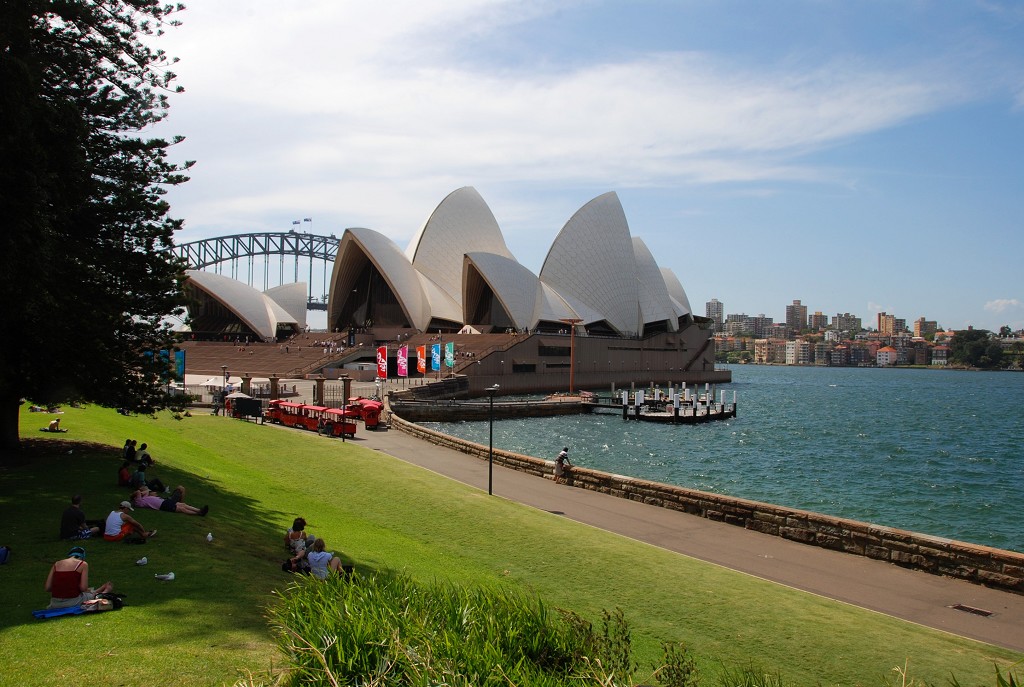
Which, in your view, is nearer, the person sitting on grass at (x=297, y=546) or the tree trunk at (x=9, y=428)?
the person sitting on grass at (x=297, y=546)

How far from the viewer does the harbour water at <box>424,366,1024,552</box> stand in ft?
70.6

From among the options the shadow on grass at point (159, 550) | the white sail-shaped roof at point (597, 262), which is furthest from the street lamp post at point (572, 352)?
the shadow on grass at point (159, 550)

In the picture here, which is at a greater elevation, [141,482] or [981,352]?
[981,352]

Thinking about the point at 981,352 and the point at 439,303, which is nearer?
the point at 439,303

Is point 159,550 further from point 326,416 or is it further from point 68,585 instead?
point 326,416

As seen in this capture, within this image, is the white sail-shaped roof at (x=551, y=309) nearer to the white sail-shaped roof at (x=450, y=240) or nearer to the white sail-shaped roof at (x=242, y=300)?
the white sail-shaped roof at (x=450, y=240)

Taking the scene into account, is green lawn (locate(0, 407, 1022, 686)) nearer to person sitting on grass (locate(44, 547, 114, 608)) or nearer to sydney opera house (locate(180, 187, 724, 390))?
person sitting on grass (locate(44, 547, 114, 608))

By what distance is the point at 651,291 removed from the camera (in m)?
88.6

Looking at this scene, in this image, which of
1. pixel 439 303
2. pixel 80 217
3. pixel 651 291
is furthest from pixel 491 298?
pixel 80 217

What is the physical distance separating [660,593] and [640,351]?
241 ft

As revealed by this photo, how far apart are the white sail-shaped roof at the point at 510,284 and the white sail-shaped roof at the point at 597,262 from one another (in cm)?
775

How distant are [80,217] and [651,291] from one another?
78401mm

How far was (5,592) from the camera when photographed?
7.11 metres

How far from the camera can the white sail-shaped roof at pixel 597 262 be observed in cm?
7612
